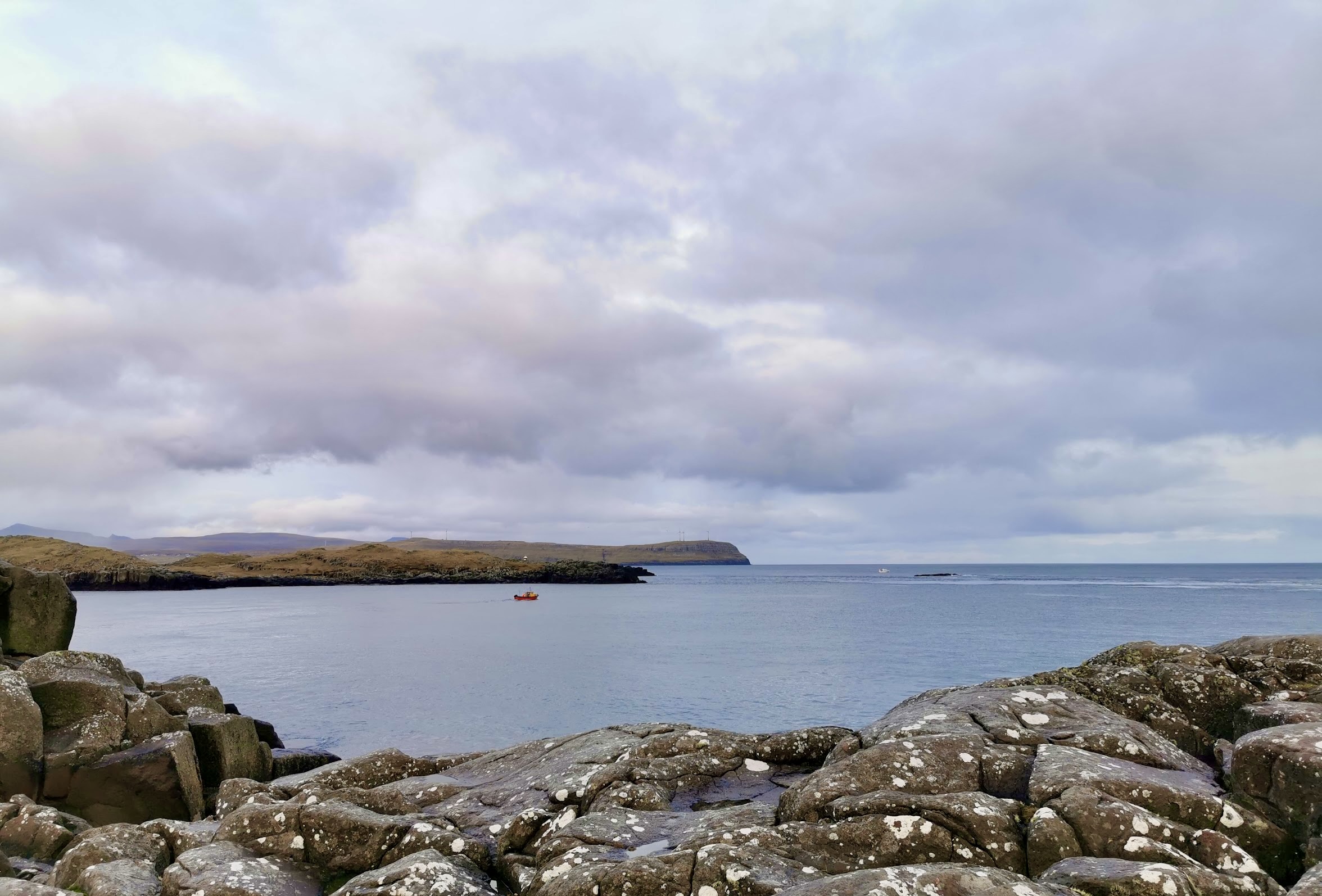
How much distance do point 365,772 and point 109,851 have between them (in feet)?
13.0

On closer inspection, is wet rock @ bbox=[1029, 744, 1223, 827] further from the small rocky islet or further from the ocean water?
the ocean water

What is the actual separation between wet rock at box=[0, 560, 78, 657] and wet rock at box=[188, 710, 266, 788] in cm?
774

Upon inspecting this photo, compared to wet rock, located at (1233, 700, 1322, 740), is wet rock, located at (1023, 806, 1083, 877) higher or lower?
lower

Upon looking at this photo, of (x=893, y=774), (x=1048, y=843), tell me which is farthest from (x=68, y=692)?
(x=1048, y=843)

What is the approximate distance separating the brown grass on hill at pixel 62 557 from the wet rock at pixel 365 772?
19254cm

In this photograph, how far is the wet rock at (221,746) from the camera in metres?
19.5

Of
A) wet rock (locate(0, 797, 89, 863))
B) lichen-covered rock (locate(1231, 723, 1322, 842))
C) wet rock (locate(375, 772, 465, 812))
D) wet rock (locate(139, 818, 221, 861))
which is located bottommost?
wet rock (locate(0, 797, 89, 863))

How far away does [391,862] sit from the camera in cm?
953

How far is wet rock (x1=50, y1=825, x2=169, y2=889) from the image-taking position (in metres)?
9.85

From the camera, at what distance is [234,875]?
8.81 metres

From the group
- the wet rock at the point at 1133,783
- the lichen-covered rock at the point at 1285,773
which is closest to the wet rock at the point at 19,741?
the wet rock at the point at 1133,783

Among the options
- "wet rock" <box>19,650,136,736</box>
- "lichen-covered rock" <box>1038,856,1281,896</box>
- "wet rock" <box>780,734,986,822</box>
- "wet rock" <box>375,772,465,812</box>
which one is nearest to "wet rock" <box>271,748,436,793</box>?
"wet rock" <box>375,772,465,812</box>

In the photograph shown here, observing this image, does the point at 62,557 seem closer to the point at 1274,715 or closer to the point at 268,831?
the point at 268,831

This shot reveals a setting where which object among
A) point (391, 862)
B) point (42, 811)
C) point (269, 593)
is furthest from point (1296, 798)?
point (269, 593)
